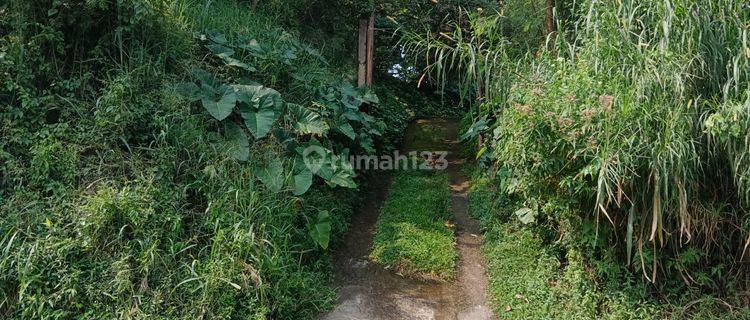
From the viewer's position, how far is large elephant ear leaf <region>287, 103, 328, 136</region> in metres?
4.29

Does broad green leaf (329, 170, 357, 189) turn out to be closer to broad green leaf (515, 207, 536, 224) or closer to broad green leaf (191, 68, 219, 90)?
broad green leaf (191, 68, 219, 90)

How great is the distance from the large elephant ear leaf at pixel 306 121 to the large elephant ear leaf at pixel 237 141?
1.57ft

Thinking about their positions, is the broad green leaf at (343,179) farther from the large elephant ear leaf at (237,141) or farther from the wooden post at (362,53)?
the wooden post at (362,53)

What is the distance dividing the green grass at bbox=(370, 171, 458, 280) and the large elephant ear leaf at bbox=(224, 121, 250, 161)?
1259mm

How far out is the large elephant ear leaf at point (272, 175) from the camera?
379cm

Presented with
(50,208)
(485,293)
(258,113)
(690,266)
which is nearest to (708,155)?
(690,266)

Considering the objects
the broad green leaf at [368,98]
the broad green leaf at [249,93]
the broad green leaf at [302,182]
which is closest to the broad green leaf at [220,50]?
the broad green leaf at [249,93]

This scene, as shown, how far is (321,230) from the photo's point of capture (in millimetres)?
3863

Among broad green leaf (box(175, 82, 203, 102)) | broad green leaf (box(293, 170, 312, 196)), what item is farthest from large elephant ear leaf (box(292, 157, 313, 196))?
broad green leaf (box(175, 82, 203, 102))

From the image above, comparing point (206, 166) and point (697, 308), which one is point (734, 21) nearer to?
point (697, 308)

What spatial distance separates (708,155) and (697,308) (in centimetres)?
97

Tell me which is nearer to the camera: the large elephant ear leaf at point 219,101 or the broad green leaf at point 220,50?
the large elephant ear leaf at point 219,101

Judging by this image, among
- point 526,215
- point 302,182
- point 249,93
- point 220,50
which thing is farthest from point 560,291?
point 220,50

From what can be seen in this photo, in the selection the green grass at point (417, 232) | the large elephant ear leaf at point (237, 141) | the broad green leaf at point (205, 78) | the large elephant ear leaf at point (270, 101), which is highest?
the broad green leaf at point (205, 78)
